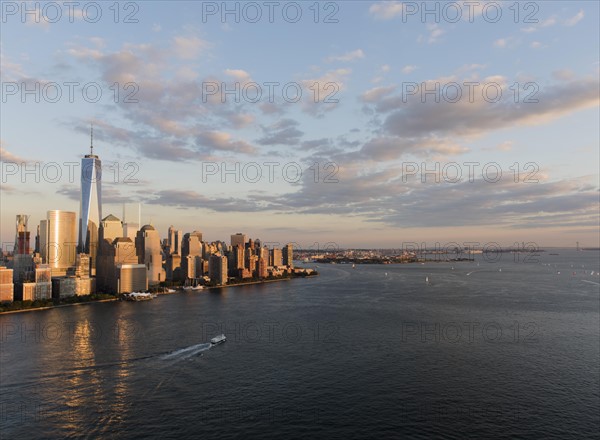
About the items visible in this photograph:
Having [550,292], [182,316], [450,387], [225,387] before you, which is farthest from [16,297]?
[550,292]

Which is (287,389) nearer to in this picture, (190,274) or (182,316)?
(182,316)

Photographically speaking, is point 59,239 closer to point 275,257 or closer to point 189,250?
point 189,250

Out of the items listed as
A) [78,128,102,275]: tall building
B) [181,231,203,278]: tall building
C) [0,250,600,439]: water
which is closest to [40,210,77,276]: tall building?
[78,128,102,275]: tall building

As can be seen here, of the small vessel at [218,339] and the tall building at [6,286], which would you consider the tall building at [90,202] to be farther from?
the small vessel at [218,339]

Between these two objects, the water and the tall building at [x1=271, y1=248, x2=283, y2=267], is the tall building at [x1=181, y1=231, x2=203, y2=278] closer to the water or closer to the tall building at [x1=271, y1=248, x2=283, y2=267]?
the tall building at [x1=271, y1=248, x2=283, y2=267]

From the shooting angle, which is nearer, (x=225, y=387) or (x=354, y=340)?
(x=225, y=387)

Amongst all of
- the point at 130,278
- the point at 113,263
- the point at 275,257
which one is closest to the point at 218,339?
the point at 130,278
